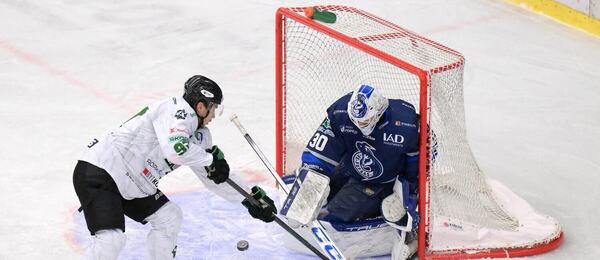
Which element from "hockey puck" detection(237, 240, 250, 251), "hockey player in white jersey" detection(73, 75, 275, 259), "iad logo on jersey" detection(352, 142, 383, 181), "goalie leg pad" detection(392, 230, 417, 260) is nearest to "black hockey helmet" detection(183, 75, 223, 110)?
"hockey player in white jersey" detection(73, 75, 275, 259)

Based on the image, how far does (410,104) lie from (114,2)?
431cm

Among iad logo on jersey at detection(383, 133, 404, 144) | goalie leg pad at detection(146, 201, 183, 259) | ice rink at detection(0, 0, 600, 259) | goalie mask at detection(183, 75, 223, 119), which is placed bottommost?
ice rink at detection(0, 0, 600, 259)

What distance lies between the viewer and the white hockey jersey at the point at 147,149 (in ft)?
12.9

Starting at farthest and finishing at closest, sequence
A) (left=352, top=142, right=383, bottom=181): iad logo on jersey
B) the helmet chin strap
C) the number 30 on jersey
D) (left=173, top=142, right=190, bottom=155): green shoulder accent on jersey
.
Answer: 1. the number 30 on jersey
2. (left=352, top=142, right=383, bottom=181): iad logo on jersey
3. the helmet chin strap
4. (left=173, top=142, right=190, bottom=155): green shoulder accent on jersey

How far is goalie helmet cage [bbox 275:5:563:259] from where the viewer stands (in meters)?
4.26

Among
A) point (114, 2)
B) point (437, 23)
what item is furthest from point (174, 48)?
point (437, 23)

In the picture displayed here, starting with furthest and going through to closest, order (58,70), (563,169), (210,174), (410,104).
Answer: (58,70)
(563,169)
(410,104)
(210,174)

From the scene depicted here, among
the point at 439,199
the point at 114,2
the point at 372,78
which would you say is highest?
the point at 372,78

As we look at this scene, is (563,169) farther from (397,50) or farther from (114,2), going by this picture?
(114,2)

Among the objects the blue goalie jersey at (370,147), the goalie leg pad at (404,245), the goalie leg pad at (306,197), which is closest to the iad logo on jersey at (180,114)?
the goalie leg pad at (306,197)

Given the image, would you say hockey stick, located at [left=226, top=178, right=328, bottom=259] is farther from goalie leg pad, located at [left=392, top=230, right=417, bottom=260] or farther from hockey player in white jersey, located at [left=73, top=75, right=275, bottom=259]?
goalie leg pad, located at [left=392, top=230, right=417, bottom=260]

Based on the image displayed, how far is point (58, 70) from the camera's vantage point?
670 centimetres

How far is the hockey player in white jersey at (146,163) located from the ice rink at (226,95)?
47cm

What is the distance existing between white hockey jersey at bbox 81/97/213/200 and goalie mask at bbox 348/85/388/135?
65cm
